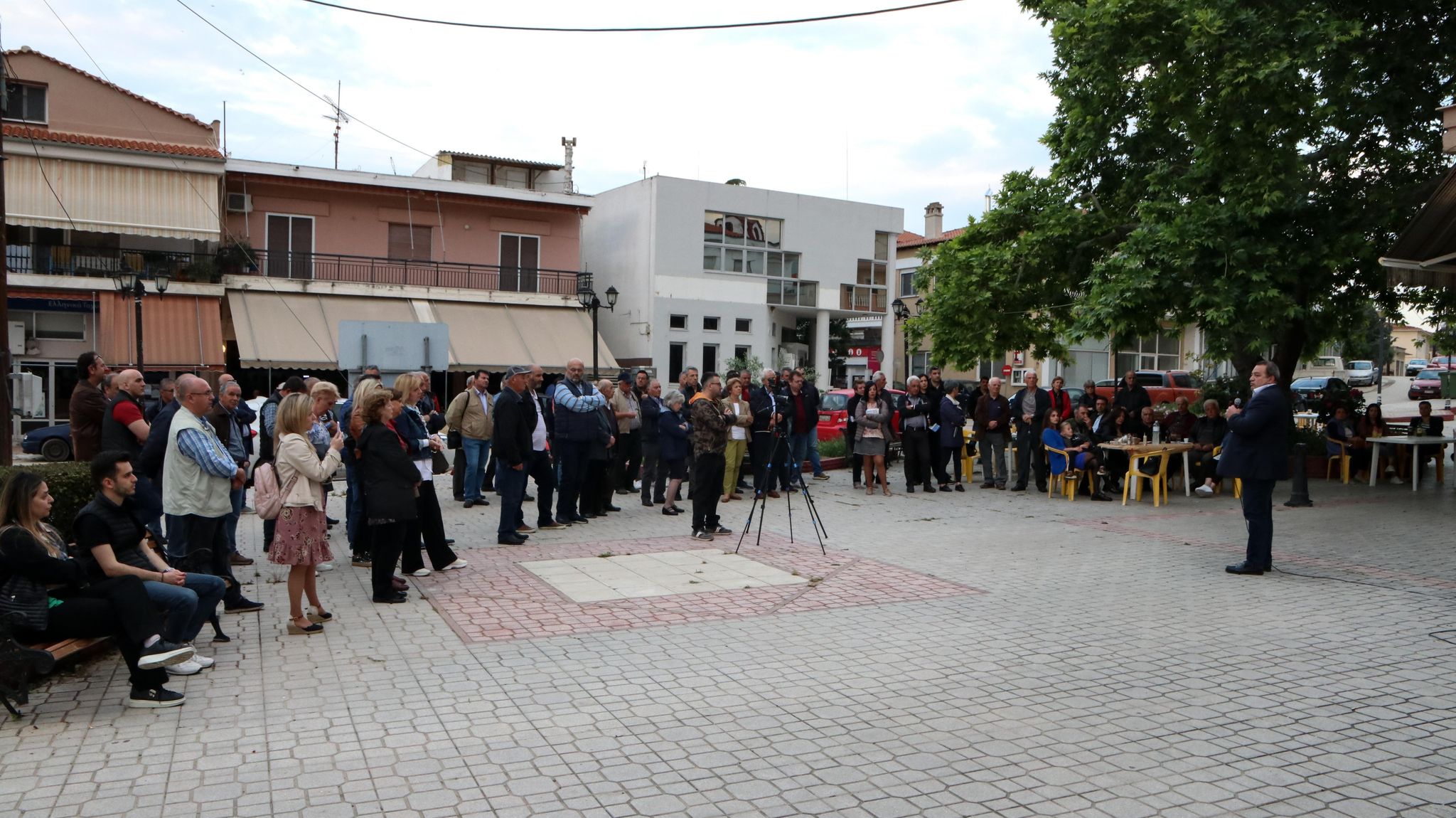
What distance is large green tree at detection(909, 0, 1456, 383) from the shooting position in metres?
13.1

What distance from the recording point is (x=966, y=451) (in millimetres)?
17594

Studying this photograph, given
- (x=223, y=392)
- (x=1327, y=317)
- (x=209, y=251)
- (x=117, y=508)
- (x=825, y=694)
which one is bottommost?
(x=825, y=694)

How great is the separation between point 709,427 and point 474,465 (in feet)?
13.4

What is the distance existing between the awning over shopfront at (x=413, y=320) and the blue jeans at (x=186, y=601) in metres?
22.7

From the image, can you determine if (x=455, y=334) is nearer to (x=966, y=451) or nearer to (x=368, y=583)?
(x=966, y=451)

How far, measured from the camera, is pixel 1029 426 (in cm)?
1622

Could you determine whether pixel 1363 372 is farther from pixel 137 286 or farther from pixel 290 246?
pixel 137 286

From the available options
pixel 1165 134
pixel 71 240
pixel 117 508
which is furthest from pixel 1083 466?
pixel 71 240

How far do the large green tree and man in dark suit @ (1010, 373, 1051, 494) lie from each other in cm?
105

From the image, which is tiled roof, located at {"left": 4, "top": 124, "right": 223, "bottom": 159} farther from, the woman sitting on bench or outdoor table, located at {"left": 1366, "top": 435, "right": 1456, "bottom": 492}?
outdoor table, located at {"left": 1366, "top": 435, "right": 1456, "bottom": 492}

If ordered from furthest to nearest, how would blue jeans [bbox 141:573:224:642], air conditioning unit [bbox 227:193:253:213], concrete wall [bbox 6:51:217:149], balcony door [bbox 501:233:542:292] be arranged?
1. balcony door [bbox 501:233:542:292]
2. air conditioning unit [bbox 227:193:253:213]
3. concrete wall [bbox 6:51:217:149]
4. blue jeans [bbox 141:573:224:642]

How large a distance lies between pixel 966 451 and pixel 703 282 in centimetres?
2109

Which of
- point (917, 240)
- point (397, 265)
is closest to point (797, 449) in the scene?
point (397, 265)

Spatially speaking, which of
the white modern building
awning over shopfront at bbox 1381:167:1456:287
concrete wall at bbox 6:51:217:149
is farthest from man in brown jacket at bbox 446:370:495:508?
the white modern building
